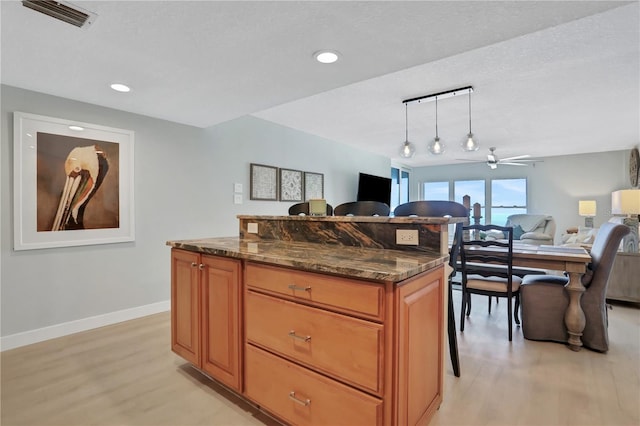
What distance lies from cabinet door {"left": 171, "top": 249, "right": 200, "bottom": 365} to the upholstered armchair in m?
6.69

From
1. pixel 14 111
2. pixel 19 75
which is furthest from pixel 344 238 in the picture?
pixel 14 111

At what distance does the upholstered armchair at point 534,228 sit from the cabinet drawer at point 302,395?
260 inches

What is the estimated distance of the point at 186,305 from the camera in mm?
2184

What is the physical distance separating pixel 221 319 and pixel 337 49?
1.85 meters

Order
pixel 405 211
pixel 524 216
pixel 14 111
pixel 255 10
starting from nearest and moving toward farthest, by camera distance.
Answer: pixel 255 10 < pixel 14 111 < pixel 405 211 < pixel 524 216

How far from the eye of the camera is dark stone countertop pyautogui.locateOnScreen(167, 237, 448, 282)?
1262 mm

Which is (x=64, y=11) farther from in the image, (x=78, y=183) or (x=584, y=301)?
(x=584, y=301)

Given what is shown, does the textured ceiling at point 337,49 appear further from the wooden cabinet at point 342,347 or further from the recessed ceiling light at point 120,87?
the wooden cabinet at point 342,347

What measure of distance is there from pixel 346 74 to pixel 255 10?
36.3 inches

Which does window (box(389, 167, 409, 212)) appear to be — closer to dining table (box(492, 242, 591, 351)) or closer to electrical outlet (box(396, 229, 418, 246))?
dining table (box(492, 242, 591, 351))

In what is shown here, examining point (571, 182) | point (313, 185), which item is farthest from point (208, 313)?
point (571, 182)

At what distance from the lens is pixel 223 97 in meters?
2.93

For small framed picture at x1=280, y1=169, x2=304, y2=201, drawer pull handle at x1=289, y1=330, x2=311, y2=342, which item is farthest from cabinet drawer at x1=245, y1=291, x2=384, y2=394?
small framed picture at x1=280, y1=169, x2=304, y2=201

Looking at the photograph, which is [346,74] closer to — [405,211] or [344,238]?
[344,238]
